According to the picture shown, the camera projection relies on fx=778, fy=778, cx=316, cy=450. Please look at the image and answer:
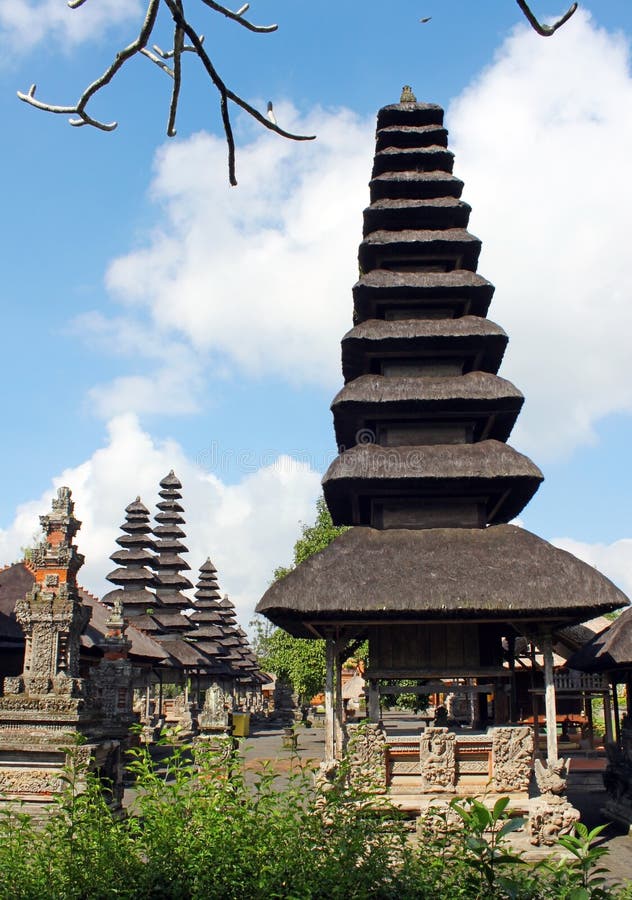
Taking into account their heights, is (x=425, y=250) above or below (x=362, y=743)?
above

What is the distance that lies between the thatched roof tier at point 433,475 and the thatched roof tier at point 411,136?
29.2 ft

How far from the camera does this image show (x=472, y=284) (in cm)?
1856

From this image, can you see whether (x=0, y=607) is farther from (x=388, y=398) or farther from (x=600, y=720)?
(x=600, y=720)

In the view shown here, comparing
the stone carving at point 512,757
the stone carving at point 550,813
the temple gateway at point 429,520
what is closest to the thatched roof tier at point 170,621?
the temple gateway at point 429,520

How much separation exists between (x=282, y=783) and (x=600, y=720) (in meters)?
28.6

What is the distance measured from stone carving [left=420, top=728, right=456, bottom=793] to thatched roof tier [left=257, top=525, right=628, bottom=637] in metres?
2.07

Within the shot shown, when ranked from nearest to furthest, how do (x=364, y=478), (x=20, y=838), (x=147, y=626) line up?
(x=20, y=838) → (x=364, y=478) → (x=147, y=626)

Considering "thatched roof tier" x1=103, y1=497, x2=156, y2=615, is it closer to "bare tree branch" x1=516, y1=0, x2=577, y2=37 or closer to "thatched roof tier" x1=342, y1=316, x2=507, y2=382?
"thatched roof tier" x1=342, y1=316, x2=507, y2=382

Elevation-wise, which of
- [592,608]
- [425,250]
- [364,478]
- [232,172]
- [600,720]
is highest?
[425,250]

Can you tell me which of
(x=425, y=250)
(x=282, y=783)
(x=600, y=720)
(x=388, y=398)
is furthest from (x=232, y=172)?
(x=600, y=720)

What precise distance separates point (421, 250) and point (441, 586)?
909 cm

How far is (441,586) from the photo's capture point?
1445cm

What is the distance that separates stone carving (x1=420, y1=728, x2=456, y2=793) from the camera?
13875mm

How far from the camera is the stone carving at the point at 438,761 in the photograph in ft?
45.5
